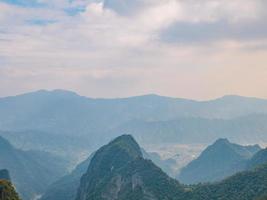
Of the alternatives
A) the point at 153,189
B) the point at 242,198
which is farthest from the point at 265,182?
the point at 153,189

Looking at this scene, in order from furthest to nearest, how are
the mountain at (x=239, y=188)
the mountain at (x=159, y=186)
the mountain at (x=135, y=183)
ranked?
the mountain at (x=135, y=183)
the mountain at (x=159, y=186)
the mountain at (x=239, y=188)

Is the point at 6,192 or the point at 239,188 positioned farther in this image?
the point at 239,188

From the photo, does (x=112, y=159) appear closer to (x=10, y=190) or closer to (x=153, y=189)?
(x=153, y=189)

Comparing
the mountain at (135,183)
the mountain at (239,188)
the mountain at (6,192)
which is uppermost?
the mountain at (6,192)

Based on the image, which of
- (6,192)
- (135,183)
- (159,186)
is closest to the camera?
(6,192)

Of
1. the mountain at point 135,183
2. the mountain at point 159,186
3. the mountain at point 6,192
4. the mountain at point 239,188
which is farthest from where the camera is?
the mountain at point 135,183

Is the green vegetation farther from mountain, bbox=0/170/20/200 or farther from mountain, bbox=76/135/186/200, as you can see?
mountain, bbox=76/135/186/200

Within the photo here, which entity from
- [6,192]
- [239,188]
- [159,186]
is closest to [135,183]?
[159,186]

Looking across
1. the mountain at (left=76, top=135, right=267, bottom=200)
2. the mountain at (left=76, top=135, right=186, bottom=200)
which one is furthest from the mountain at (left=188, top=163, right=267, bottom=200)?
the mountain at (left=76, top=135, right=186, bottom=200)

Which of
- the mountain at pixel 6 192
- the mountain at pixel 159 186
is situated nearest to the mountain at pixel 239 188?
the mountain at pixel 159 186

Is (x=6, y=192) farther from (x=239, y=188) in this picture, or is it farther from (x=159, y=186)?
(x=159, y=186)

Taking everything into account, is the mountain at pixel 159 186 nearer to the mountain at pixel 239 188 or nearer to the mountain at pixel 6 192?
the mountain at pixel 239 188
